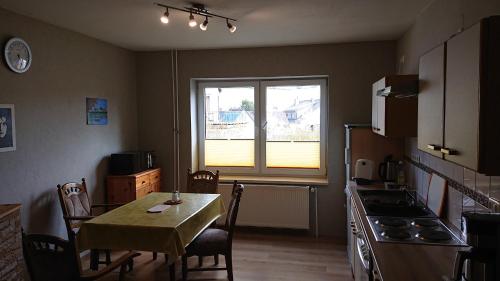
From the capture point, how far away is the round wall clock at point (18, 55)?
305cm

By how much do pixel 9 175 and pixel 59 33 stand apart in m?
1.50

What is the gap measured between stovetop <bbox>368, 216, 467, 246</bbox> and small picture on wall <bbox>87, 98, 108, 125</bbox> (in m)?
3.22

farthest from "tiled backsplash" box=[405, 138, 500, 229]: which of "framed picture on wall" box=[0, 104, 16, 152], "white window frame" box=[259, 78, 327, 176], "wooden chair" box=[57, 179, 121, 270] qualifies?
"framed picture on wall" box=[0, 104, 16, 152]

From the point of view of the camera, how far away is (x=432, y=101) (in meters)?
1.79

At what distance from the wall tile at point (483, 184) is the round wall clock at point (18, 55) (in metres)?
3.56

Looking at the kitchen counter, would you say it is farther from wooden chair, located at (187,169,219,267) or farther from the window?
the window

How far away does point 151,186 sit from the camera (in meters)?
4.73

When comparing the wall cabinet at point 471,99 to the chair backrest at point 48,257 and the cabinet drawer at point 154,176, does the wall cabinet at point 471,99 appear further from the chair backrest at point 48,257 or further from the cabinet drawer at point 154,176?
the cabinet drawer at point 154,176

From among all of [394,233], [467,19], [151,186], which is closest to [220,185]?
[151,186]

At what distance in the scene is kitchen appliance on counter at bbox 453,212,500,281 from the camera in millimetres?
1308

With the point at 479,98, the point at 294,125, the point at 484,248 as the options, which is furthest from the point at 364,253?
the point at 294,125

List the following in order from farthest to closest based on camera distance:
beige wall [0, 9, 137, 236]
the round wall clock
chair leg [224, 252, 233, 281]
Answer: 1. chair leg [224, 252, 233, 281]
2. beige wall [0, 9, 137, 236]
3. the round wall clock

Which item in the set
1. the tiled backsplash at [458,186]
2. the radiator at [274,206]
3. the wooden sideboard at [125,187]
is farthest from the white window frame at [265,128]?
the wooden sideboard at [125,187]

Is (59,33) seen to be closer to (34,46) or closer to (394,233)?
(34,46)
